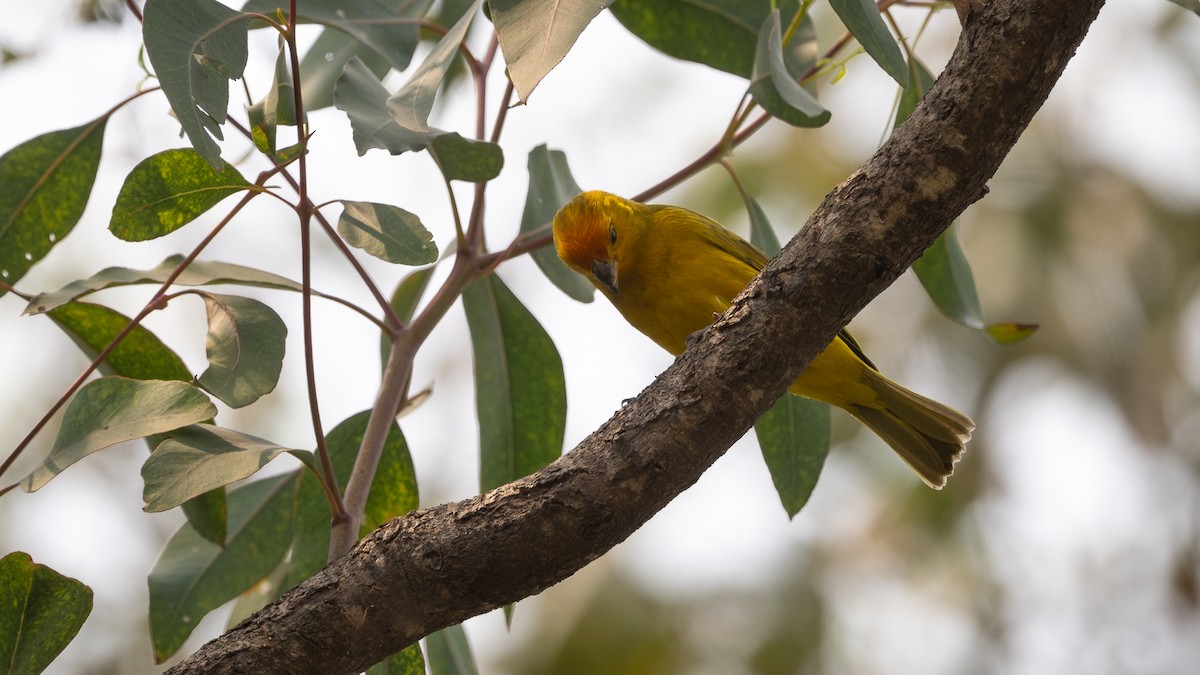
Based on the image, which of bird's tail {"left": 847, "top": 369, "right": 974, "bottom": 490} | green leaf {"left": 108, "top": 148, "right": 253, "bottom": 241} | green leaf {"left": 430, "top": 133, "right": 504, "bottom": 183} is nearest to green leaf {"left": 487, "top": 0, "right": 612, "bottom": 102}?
green leaf {"left": 430, "top": 133, "right": 504, "bottom": 183}

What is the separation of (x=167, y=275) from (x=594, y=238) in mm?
1476

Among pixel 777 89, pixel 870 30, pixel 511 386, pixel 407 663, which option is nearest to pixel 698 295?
pixel 511 386

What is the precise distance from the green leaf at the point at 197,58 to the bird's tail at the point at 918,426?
2.33 m

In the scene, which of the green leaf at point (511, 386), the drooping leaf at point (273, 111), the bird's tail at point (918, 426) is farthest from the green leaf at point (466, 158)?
the bird's tail at point (918, 426)

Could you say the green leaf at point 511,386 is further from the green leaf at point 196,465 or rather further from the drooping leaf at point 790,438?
the green leaf at point 196,465

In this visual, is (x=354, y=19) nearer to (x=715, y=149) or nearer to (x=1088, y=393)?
(x=715, y=149)

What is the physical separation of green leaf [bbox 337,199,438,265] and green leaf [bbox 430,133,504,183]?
173 mm

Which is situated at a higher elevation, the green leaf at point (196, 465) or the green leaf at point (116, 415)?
the green leaf at point (116, 415)

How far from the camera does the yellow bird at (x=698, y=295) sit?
3678 mm

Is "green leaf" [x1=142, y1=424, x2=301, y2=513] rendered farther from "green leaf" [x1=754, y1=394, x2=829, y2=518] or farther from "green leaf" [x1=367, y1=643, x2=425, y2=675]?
"green leaf" [x1=754, y1=394, x2=829, y2=518]

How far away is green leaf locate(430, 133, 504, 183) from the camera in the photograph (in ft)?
8.24

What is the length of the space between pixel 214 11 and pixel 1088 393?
1295 cm

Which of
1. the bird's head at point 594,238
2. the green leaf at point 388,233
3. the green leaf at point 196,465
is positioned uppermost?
the bird's head at point 594,238

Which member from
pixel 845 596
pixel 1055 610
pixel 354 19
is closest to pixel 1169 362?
pixel 1055 610
